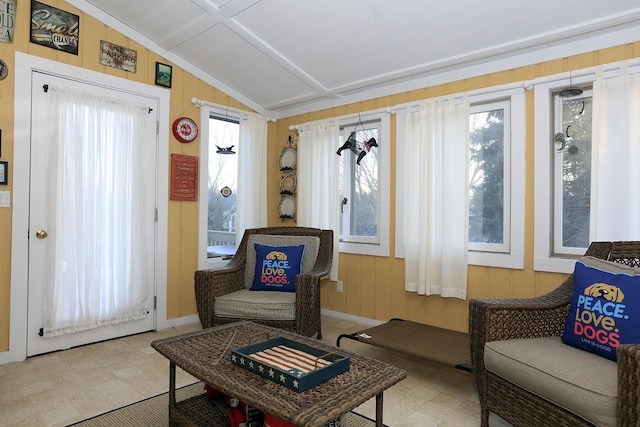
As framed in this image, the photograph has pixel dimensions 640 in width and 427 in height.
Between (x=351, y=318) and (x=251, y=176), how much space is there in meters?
1.76

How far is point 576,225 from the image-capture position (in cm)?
269

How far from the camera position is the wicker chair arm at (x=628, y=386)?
129cm

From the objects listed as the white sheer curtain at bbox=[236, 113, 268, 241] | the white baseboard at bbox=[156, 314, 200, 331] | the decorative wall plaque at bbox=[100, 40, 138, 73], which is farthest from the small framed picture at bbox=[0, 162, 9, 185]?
the white sheer curtain at bbox=[236, 113, 268, 241]

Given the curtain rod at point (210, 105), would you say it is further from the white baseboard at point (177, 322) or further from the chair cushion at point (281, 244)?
the white baseboard at point (177, 322)

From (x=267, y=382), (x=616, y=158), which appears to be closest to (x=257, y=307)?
(x=267, y=382)

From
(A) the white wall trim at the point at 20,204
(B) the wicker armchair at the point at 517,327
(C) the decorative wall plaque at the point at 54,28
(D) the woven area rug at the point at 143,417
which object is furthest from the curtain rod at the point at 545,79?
(A) the white wall trim at the point at 20,204

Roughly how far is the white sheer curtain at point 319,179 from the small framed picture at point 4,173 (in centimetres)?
242

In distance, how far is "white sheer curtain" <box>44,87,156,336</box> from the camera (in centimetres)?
290

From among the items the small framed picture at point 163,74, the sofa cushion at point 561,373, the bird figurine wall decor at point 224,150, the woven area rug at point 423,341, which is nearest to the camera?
the sofa cushion at point 561,373

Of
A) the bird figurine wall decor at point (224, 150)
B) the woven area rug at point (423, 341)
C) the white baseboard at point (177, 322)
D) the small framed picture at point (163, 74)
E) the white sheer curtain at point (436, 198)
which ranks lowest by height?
the white baseboard at point (177, 322)

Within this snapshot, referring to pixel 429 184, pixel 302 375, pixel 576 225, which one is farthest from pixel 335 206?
pixel 302 375

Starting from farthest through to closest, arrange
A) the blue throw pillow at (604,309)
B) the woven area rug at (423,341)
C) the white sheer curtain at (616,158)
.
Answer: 1. the white sheer curtain at (616,158)
2. the woven area rug at (423,341)
3. the blue throw pillow at (604,309)

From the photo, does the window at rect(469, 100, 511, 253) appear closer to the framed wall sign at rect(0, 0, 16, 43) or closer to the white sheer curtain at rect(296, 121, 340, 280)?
the white sheer curtain at rect(296, 121, 340, 280)

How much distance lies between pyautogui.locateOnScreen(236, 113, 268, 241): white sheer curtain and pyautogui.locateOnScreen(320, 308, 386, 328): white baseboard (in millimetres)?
1160
